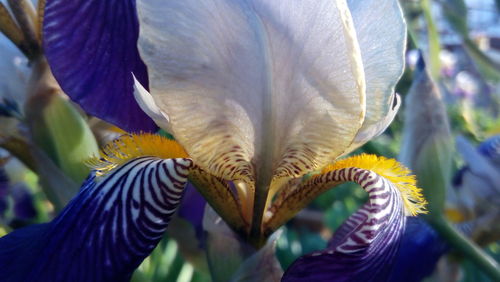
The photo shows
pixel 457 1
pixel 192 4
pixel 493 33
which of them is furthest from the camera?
pixel 493 33

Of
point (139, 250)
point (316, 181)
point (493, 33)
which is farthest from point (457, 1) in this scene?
point (493, 33)

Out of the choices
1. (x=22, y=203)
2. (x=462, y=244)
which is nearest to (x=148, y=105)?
(x=462, y=244)

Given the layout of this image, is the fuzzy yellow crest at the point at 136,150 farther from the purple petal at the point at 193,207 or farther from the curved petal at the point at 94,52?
the purple petal at the point at 193,207

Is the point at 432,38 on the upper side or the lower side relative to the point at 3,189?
lower

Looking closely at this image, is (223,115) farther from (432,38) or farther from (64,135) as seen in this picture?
(432,38)

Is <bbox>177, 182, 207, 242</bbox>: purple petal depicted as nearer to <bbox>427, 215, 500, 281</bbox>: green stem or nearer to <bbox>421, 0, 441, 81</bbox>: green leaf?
<bbox>427, 215, 500, 281</bbox>: green stem

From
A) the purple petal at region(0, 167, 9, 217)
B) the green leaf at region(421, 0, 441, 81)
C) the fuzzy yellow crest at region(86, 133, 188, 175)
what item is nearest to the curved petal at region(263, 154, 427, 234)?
the fuzzy yellow crest at region(86, 133, 188, 175)

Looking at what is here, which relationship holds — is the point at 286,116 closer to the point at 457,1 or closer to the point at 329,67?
the point at 329,67
